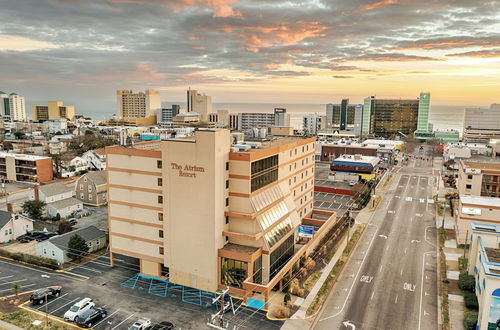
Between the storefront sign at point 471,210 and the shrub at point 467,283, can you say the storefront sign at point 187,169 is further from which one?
the storefront sign at point 471,210

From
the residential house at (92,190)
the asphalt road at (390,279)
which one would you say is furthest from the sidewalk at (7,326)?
the residential house at (92,190)

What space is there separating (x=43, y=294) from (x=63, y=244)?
11.4 meters

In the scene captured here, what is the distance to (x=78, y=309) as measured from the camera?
3950 centimetres

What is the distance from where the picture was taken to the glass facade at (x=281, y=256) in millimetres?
46969

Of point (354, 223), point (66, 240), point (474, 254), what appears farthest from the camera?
point (354, 223)

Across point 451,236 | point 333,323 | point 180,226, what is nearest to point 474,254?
point 451,236

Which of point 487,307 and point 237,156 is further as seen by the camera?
point 237,156

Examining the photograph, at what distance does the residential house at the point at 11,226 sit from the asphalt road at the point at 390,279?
2100 inches

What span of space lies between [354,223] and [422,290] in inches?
1057

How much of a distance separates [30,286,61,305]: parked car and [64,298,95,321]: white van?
159 inches

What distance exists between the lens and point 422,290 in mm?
46969

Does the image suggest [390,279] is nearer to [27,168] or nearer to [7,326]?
[7,326]

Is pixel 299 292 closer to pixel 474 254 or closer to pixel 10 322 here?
pixel 474 254

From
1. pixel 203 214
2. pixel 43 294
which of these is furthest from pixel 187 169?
pixel 43 294
